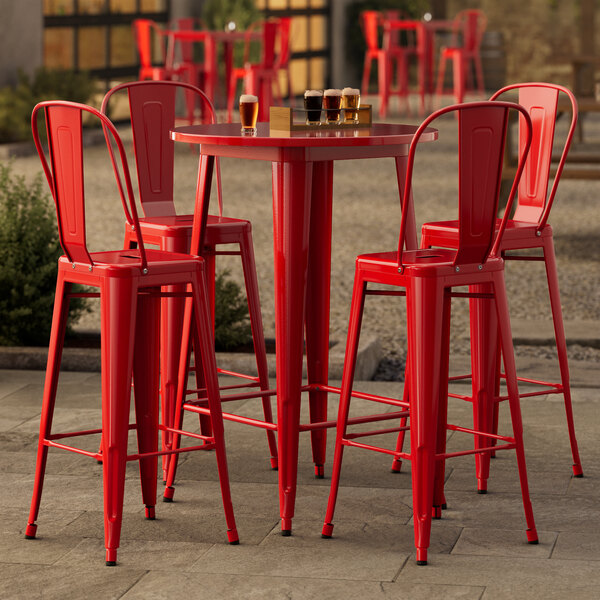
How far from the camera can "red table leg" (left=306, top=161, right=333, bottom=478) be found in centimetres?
377

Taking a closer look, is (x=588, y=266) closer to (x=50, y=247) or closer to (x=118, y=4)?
(x=50, y=247)

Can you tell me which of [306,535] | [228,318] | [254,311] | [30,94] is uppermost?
[30,94]

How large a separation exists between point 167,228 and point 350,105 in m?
0.61

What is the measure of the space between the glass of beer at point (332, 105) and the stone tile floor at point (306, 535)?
998mm

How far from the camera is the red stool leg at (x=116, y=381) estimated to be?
315 cm

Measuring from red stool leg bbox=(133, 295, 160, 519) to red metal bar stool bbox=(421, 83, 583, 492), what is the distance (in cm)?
85

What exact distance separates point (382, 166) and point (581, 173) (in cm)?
496

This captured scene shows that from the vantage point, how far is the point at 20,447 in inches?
163

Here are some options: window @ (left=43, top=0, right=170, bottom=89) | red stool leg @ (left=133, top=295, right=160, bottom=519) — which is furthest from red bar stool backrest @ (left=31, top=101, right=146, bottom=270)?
window @ (left=43, top=0, right=170, bottom=89)

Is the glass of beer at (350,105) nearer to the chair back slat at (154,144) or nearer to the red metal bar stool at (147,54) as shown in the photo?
the chair back slat at (154,144)

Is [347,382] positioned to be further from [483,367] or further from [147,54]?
[147,54]

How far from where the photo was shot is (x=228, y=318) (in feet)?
17.4

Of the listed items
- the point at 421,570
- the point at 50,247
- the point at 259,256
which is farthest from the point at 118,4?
the point at 421,570

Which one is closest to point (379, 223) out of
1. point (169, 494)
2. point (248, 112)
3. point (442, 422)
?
point (248, 112)
